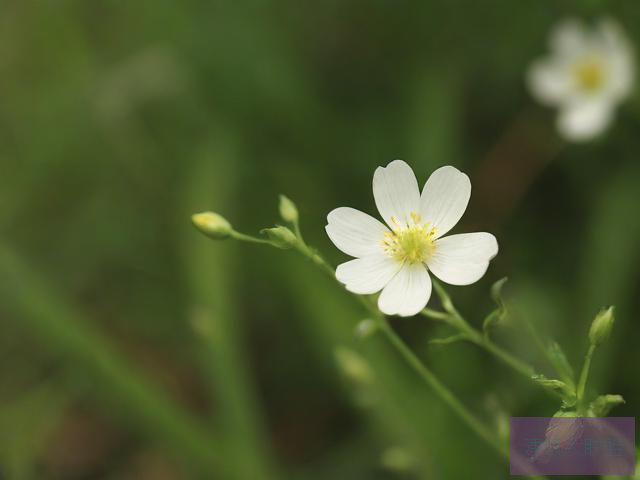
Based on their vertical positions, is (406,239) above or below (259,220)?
below

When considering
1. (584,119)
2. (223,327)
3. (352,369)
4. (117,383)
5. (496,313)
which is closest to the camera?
(496,313)

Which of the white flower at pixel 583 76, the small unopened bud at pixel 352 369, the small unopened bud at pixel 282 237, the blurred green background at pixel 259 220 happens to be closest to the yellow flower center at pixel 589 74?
the white flower at pixel 583 76

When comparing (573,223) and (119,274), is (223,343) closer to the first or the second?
(119,274)

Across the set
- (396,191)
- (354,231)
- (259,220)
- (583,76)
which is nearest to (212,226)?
(354,231)

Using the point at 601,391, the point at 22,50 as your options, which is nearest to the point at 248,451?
the point at 601,391

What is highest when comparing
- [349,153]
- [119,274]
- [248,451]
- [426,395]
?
[349,153]

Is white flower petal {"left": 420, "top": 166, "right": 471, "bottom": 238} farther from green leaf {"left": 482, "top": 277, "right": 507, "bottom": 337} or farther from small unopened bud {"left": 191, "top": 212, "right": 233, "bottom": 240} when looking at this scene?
small unopened bud {"left": 191, "top": 212, "right": 233, "bottom": 240}

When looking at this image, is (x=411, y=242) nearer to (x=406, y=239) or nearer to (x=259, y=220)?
(x=406, y=239)
